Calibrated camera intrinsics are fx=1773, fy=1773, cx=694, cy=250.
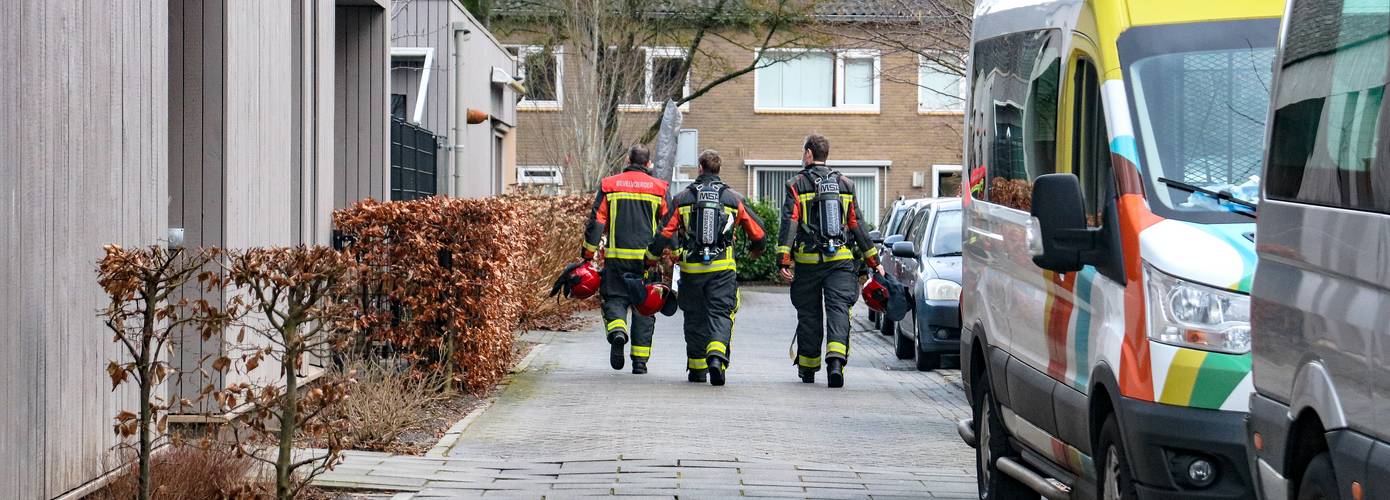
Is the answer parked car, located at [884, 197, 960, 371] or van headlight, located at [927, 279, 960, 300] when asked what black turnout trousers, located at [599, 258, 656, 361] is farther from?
van headlight, located at [927, 279, 960, 300]

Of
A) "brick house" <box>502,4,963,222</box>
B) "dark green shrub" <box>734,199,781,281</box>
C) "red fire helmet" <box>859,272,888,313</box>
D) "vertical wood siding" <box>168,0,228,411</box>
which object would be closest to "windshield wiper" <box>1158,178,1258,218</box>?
"vertical wood siding" <box>168,0,228,411</box>

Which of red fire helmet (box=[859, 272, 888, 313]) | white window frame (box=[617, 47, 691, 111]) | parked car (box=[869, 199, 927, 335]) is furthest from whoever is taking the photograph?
white window frame (box=[617, 47, 691, 111])

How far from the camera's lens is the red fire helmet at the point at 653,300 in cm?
1385

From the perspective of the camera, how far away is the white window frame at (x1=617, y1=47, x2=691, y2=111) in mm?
31719

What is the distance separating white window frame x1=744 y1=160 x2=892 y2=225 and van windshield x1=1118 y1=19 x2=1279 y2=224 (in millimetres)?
30711

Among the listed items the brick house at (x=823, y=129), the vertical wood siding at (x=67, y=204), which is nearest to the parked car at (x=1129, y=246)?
the vertical wood siding at (x=67, y=204)

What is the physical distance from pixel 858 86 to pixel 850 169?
1.74 m

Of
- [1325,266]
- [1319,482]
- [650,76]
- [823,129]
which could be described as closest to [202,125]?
[1325,266]

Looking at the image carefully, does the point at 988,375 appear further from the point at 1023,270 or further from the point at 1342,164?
the point at 1342,164

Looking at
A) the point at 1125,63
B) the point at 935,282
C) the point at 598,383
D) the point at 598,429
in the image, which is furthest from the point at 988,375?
the point at 935,282

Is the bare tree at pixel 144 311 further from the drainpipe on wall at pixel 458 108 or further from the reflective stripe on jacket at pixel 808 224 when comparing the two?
the drainpipe on wall at pixel 458 108

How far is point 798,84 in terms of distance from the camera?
37.2 meters

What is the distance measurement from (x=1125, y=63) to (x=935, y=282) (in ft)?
31.6

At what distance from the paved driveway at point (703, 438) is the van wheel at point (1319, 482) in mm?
3868
